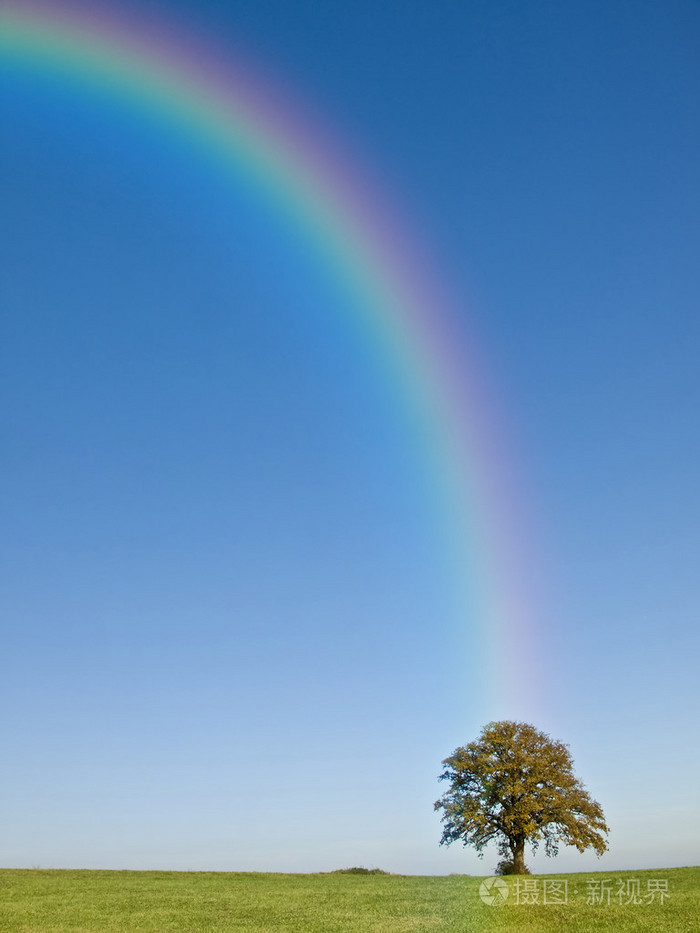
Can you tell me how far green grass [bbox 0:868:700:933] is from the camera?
81.6ft

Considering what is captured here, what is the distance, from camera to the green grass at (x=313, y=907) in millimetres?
24875

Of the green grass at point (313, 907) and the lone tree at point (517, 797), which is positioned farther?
the lone tree at point (517, 797)

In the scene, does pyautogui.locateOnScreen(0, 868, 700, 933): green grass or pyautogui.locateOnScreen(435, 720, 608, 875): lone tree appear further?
pyautogui.locateOnScreen(435, 720, 608, 875): lone tree

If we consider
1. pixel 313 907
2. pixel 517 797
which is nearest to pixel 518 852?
pixel 517 797

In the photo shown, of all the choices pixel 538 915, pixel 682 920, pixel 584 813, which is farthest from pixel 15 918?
pixel 584 813

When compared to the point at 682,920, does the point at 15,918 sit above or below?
below

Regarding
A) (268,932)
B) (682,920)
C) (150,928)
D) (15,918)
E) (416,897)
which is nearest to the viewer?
(682,920)

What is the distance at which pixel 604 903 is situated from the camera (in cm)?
2781

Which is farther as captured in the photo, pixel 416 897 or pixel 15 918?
pixel 416 897

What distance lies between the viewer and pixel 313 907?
3316cm

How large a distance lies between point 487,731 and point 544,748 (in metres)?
4.95

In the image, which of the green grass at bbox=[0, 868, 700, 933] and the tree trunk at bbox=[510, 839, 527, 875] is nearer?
the green grass at bbox=[0, 868, 700, 933]

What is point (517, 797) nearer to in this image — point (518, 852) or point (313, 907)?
point (518, 852)

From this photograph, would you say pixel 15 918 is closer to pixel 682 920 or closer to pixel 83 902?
pixel 83 902
